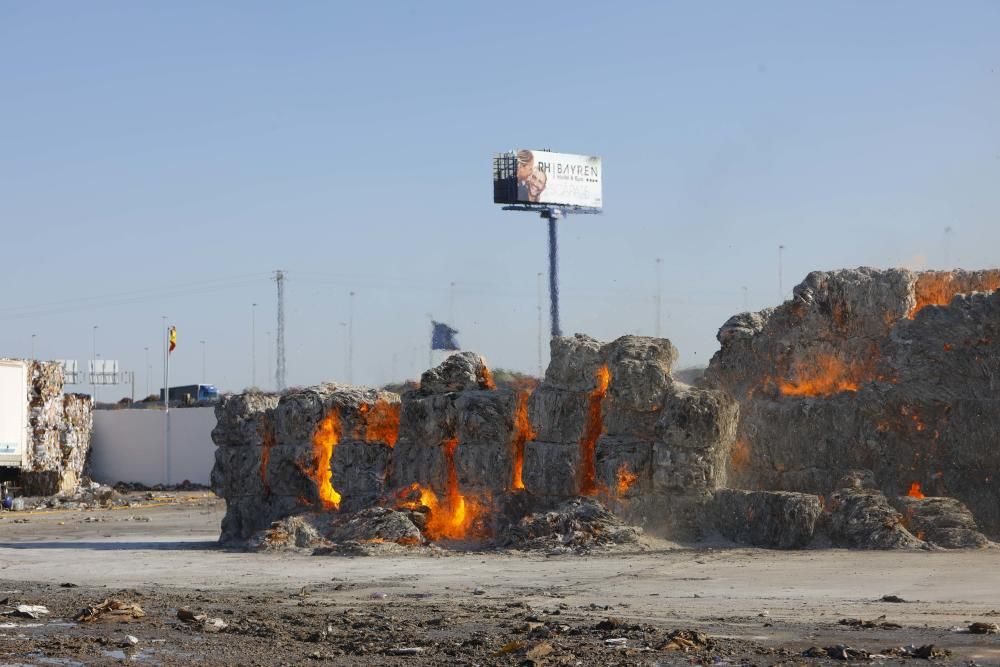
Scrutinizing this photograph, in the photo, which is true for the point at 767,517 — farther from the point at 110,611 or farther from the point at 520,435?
the point at 110,611

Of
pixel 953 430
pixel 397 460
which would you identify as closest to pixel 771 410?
pixel 953 430

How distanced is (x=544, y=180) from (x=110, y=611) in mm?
72705

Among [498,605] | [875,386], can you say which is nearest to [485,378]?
[875,386]

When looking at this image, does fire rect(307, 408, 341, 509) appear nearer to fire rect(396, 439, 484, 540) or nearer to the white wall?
fire rect(396, 439, 484, 540)

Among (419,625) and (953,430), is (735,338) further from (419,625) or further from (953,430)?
(419,625)

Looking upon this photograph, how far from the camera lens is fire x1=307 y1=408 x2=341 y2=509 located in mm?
33031

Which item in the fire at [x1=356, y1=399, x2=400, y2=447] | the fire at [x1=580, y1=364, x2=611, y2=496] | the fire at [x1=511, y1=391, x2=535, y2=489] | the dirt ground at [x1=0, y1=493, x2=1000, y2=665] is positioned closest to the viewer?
the dirt ground at [x1=0, y1=493, x2=1000, y2=665]

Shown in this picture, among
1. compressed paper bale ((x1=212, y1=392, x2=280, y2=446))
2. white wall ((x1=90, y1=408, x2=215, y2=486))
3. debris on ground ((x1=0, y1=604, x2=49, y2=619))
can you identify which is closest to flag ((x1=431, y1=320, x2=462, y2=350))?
white wall ((x1=90, y1=408, x2=215, y2=486))

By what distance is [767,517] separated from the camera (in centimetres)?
2766

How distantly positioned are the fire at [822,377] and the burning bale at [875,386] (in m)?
0.02

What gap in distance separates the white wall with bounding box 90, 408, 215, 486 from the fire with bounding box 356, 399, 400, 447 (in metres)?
27.8

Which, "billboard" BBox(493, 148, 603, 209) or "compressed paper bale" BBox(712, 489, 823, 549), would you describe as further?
"billboard" BBox(493, 148, 603, 209)

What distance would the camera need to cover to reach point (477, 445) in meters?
30.8

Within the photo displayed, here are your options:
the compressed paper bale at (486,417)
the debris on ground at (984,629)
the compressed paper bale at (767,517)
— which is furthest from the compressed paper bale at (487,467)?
the debris on ground at (984,629)
